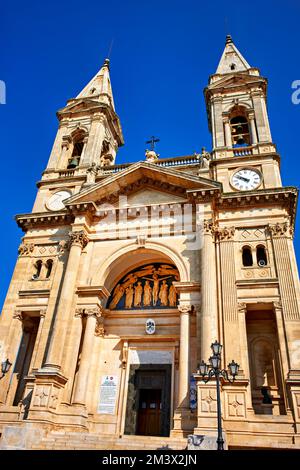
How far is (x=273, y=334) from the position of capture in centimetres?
1661

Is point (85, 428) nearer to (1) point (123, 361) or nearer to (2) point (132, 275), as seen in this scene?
(1) point (123, 361)

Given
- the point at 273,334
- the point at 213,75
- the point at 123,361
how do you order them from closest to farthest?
the point at 273,334 < the point at 123,361 < the point at 213,75

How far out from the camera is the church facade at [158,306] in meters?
13.8

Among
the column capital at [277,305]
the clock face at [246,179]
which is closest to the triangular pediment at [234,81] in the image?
the clock face at [246,179]

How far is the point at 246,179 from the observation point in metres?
20.4

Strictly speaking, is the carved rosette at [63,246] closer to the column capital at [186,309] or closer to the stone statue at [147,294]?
the stone statue at [147,294]

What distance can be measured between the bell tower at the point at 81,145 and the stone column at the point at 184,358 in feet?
32.0

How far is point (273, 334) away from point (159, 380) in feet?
18.2

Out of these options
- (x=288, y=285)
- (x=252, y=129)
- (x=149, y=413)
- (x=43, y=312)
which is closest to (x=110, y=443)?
(x=149, y=413)

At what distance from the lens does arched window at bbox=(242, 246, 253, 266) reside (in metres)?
18.0

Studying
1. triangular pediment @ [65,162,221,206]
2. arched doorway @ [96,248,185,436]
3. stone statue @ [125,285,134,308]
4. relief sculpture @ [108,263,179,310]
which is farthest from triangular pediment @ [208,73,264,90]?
stone statue @ [125,285,134,308]

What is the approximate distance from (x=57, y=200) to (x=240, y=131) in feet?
41.5

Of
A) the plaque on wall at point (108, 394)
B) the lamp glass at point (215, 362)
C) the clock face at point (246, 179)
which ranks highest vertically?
the clock face at point (246, 179)
